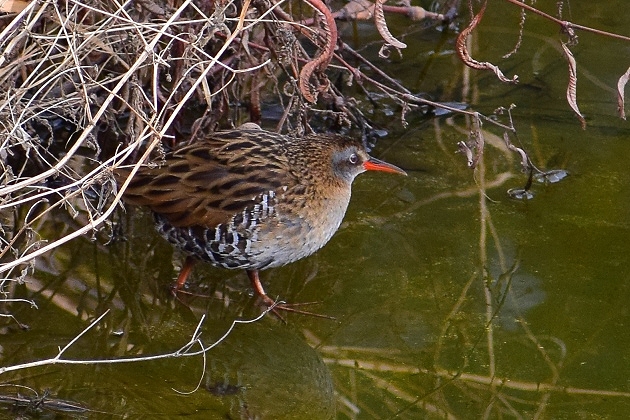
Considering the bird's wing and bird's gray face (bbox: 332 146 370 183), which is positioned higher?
the bird's wing

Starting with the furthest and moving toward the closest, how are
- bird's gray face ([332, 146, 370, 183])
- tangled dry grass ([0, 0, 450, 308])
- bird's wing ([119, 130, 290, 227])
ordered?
bird's gray face ([332, 146, 370, 183])
bird's wing ([119, 130, 290, 227])
tangled dry grass ([0, 0, 450, 308])

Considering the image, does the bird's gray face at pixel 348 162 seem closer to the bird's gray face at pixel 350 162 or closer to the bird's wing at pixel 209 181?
the bird's gray face at pixel 350 162

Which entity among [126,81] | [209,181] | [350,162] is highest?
[126,81]

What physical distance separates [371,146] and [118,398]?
2.44 metres

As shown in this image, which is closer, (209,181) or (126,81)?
(126,81)

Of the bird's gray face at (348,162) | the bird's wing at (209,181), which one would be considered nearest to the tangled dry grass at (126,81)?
the bird's wing at (209,181)

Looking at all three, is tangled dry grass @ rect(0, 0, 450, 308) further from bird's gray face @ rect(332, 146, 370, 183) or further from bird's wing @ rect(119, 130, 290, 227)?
bird's gray face @ rect(332, 146, 370, 183)

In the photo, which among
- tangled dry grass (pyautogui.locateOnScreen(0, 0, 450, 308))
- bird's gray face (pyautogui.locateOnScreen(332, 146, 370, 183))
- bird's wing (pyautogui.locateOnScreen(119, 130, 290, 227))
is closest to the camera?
tangled dry grass (pyautogui.locateOnScreen(0, 0, 450, 308))

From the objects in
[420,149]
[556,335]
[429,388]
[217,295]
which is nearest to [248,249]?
[217,295]

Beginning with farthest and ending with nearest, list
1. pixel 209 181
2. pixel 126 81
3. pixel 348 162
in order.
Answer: pixel 348 162
pixel 209 181
pixel 126 81

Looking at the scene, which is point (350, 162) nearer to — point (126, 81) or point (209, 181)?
point (209, 181)

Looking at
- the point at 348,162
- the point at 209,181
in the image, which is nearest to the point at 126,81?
the point at 209,181

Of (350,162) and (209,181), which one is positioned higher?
(209,181)

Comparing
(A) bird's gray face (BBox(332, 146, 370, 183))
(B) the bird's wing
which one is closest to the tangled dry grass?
(B) the bird's wing
